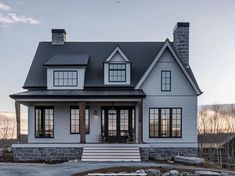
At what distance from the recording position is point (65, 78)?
893 inches

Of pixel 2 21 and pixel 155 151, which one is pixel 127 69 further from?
pixel 2 21

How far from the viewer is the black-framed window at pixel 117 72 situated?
2277 centimetres

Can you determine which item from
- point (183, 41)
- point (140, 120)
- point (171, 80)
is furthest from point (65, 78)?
point (183, 41)

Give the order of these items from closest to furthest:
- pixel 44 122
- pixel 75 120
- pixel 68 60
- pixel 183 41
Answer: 1. pixel 44 122
2. pixel 75 120
3. pixel 68 60
4. pixel 183 41

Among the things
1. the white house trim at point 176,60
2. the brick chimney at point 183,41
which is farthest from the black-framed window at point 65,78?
the brick chimney at point 183,41

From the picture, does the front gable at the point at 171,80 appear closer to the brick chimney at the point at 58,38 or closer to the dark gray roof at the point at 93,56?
the dark gray roof at the point at 93,56

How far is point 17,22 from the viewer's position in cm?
2381

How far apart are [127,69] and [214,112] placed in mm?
32683

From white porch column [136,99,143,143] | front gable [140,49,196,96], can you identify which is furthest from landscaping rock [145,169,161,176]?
front gable [140,49,196,96]

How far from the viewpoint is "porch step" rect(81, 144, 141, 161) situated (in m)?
19.0

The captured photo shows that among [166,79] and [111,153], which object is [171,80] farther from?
[111,153]

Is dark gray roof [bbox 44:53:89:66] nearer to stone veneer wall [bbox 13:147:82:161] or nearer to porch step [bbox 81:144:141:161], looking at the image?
stone veneer wall [bbox 13:147:82:161]

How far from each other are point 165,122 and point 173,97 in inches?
64.3

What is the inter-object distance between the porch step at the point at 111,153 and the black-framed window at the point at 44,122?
11.8 feet
